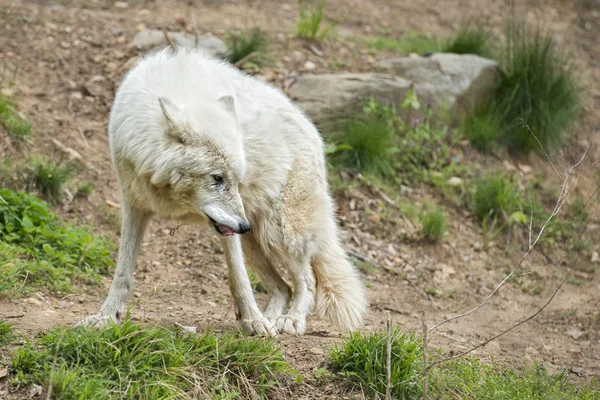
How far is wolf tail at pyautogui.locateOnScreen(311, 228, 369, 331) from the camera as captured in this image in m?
5.24

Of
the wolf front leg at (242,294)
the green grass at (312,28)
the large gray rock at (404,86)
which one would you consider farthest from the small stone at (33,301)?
the green grass at (312,28)

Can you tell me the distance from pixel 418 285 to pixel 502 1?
8390 mm

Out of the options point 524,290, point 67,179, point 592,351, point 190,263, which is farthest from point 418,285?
point 67,179

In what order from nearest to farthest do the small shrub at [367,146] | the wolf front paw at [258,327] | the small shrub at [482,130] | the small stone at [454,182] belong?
the wolf front paw at [258,327] < the small shrub at [367,146] < the small stone at [454,182] < the small shrub at [482,130]

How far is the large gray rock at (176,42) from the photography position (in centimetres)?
850

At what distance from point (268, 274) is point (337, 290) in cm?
54

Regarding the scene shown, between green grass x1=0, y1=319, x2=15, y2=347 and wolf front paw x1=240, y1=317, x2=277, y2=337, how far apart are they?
1483mm

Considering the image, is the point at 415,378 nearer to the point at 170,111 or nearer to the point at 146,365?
the point at 146,365

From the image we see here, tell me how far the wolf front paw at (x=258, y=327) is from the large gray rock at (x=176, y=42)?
448 centimetres

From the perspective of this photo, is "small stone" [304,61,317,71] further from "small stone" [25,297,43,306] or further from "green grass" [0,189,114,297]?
"small stone" [25,297,43,306]

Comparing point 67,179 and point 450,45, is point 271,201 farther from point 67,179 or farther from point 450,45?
point 450,45

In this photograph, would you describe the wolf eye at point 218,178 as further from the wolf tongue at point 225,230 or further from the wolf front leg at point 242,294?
the wolf front leg at point 242,294

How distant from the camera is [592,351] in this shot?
5.77 meters

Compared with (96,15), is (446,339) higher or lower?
lower
